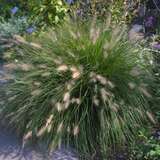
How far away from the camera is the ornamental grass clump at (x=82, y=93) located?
4.13 meters

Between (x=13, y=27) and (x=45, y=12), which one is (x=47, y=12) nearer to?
(x=45, y=12)

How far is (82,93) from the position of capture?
425 cm

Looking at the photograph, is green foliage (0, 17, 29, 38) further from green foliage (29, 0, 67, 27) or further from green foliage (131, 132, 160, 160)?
green foliage (131, 132, 160, 160)

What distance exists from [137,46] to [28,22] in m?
2.19

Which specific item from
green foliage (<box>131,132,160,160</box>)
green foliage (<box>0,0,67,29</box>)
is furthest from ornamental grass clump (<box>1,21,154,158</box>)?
green foliage (<box>0,0,67,29</box>)

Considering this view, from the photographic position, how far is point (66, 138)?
13.8ft

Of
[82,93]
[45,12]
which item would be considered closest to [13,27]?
[45,12]

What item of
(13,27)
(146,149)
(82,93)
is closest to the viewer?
(146,149)

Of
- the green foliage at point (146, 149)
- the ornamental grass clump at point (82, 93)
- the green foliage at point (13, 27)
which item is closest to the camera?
the green foliage at point (146, 149)

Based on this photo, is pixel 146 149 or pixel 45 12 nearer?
pixel 146 149

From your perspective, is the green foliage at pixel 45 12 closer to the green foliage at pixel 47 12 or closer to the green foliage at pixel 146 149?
the green foliage at pixel 47 12

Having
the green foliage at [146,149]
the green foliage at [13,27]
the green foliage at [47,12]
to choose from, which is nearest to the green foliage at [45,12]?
the green foliage at [47,12]

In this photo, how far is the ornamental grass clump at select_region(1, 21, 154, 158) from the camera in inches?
163

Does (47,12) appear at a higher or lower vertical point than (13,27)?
higher
